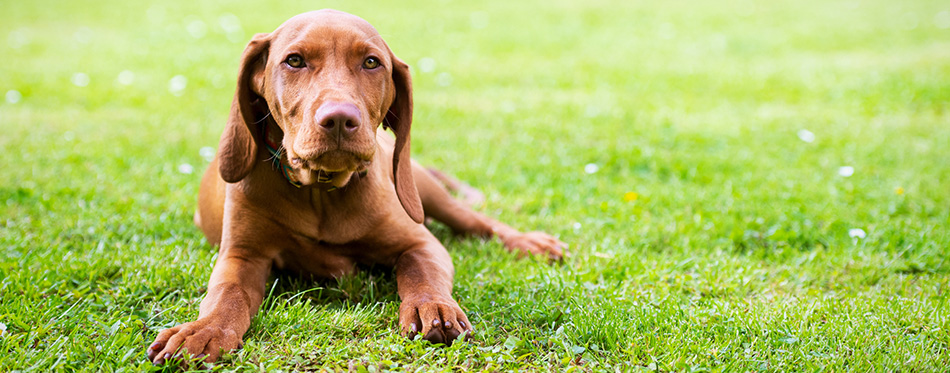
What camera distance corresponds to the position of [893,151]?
19.2 feet

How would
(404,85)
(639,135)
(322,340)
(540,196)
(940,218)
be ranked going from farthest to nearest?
(639,135) → (540,196) → (940,218) → (404,85) → (322,340)

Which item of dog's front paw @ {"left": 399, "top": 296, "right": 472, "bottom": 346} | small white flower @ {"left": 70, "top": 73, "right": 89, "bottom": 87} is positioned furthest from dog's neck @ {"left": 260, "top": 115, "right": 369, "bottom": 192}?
small white flower @ {"left": 70, "top": 73, "right": 89, "bottom": 87}

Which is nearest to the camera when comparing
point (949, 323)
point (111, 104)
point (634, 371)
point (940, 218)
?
Answer: point (634, 371)

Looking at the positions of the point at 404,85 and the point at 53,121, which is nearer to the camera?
the point at 404,85

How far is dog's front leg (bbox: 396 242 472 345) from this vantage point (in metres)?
2.76

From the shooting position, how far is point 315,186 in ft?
10.5

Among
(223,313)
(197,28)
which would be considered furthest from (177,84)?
(223,313)

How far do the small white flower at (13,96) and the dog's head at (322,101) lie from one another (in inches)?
213

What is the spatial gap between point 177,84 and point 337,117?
20.6ft

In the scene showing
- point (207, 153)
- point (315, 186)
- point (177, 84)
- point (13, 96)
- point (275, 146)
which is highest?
point (275, 146)

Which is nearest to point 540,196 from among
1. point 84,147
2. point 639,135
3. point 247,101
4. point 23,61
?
A: point 639,135

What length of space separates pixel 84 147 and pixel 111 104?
1.82 metres

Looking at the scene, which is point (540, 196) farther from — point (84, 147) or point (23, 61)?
point (23, 61)

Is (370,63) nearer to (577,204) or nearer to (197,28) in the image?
(577,204)
